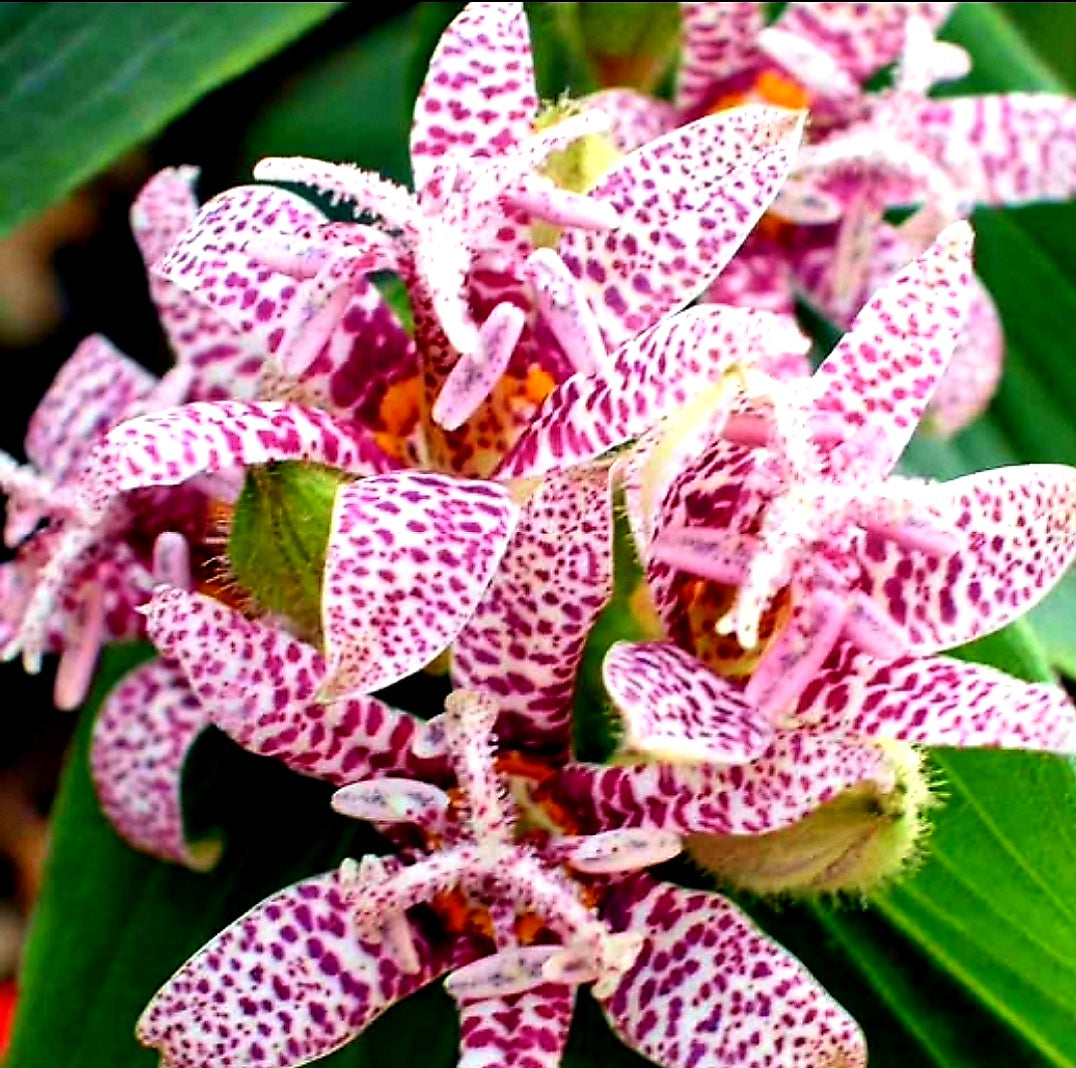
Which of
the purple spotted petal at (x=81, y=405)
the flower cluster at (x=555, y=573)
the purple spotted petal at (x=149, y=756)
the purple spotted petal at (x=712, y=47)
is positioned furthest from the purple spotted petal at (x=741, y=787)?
the purple spotted petal at (x=712, y=47)

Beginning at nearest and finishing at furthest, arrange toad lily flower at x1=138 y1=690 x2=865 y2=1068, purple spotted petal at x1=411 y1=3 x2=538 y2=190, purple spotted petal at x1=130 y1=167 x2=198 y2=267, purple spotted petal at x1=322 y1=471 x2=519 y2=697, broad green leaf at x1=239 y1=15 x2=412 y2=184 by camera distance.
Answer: purple spotted petal at x1=322 y1=471 x2=519 y2=697
toad lily flower at x1=138 y1=690 x2=865 y2=1068
purple spotted petal at x1=411 y1=3 x2=538 y2=190
purple spotted petal at x1=130 y1=167 x2=198 y2=267
broad green leaf at x1=239 y1=15 x2=412 y2=184

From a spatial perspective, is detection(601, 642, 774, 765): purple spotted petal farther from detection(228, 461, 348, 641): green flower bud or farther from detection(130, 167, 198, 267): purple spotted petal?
detection(130, 167, 198, 267): purple spotted petal

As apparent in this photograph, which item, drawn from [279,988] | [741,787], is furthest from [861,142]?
[279,988]

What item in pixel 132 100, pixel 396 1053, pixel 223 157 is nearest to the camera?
pixel 396 1053

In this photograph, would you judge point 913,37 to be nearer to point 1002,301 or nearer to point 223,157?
point 1002,301

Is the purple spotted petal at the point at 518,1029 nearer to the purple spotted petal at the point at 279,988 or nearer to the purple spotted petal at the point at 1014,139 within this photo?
the purple spotted petal at the point at 279,988

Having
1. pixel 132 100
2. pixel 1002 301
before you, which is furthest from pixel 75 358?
pixel 1002 301

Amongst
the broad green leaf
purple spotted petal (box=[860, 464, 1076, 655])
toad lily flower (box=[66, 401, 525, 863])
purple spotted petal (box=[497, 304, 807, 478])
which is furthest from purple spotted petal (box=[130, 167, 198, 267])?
the broad green leaf
